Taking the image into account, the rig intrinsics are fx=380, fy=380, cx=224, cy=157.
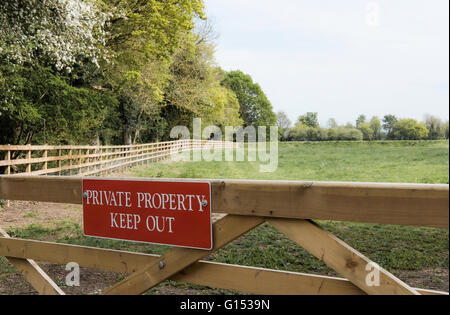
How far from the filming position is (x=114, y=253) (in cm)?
192

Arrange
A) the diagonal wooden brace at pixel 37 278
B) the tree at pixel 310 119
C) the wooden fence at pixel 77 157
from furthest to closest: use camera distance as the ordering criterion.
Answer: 1. the tree at pixel 310 119
2. the wooden fence at pixel 77 157
3. the diagonal wooden brace at pixel 37 278

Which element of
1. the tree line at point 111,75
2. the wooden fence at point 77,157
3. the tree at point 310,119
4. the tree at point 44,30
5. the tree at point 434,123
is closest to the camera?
the tree at point 44,30

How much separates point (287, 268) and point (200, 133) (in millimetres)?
11941

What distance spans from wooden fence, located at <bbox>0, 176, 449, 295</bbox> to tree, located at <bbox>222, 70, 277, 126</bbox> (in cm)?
1128

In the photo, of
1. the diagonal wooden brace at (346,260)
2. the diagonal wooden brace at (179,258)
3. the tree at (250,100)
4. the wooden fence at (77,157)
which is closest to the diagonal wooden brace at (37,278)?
the diagonal wooden brace at (179,258)

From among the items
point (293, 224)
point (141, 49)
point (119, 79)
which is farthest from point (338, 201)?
point (119, 79)

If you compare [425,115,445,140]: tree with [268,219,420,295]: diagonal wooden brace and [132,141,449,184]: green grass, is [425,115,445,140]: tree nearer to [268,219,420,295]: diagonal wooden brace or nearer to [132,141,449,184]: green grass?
[132,141,449,184]: green grass

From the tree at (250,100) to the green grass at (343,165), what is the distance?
1.92 m

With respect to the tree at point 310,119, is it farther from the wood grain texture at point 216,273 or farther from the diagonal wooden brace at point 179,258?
the diagonal wooden brace at point 179,258

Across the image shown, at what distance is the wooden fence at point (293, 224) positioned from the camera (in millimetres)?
1287
